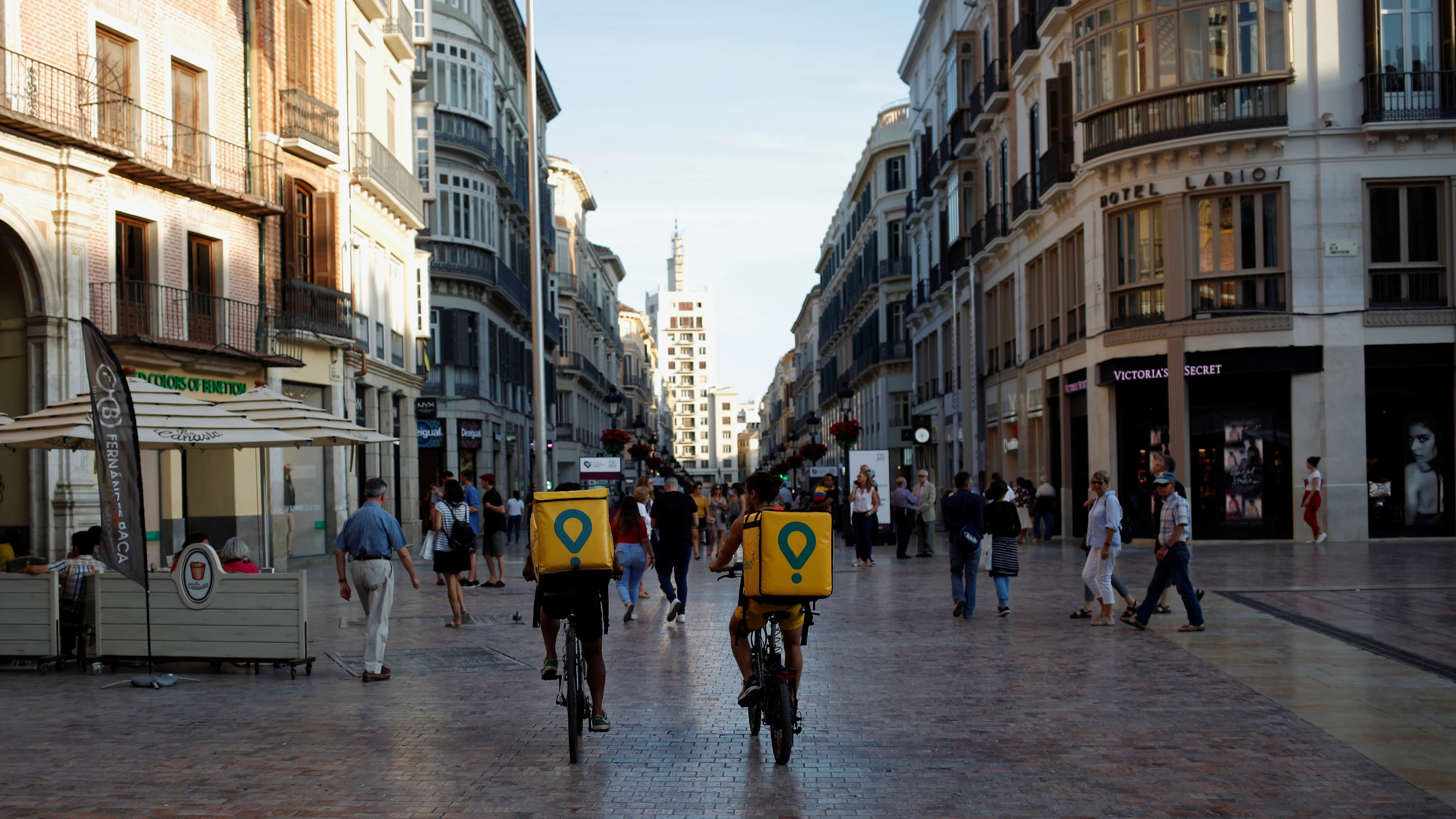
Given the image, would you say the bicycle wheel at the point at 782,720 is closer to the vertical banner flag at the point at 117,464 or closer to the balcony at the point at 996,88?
the vertical banner flag at the point at 117,464

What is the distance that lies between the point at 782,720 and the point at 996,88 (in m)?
34.0

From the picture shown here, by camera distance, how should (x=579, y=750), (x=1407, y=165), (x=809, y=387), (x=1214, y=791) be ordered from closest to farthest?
(x=1214, y=791), (x=579, y=750), (x=1407, y=165), (x=809, y=387)

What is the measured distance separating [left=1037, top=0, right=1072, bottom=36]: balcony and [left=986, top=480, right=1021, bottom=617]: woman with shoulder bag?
19282 millimetres

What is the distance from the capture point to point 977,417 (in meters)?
43.6

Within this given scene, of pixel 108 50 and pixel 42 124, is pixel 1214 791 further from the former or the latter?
pixel 108 50

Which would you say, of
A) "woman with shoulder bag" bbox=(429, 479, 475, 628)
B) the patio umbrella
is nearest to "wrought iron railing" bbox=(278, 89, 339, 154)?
the patio umbrella

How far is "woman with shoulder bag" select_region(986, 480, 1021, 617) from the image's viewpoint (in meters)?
15.4

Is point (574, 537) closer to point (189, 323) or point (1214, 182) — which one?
point (189, 323)

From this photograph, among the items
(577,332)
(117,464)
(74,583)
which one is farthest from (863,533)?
(577,332)

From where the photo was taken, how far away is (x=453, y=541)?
54.1 feet

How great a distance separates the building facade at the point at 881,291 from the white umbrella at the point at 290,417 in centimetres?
4327

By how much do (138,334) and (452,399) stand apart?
23.5 m

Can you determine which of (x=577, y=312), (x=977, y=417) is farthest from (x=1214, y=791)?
(x=577, y=312)

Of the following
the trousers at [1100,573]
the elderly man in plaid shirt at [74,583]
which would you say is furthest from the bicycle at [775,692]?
the trousers at [1100,573]
